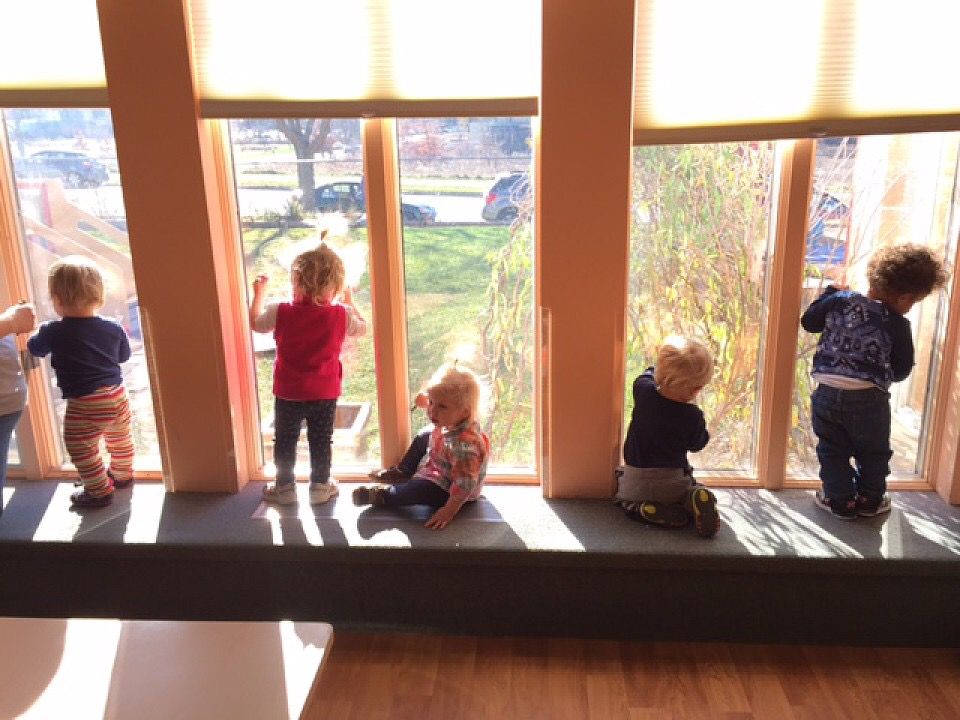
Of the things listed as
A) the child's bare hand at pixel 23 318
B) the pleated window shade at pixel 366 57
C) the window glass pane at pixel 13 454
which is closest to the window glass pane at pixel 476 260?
the pleated window shade at pixel 366 57

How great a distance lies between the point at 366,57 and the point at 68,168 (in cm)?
118

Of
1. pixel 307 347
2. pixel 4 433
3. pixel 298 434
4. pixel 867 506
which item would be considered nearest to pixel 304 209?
pixel 307 347

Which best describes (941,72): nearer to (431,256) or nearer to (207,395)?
(431,256)

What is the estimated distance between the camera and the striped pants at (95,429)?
3.00m

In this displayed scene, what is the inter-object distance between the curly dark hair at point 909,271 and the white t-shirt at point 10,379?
114 inches

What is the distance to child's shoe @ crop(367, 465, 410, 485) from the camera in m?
3.12

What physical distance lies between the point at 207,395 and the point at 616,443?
4.84 ft

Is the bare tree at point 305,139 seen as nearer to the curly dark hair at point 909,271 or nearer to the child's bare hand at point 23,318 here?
the child's bare hand at point 23,318

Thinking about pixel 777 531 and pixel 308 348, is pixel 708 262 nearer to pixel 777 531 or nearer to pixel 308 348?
pixel 777 531

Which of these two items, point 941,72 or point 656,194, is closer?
point 941,72

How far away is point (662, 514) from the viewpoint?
9.29ft

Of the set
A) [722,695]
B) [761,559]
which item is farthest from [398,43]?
[722,695]

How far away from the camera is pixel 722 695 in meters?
2.59

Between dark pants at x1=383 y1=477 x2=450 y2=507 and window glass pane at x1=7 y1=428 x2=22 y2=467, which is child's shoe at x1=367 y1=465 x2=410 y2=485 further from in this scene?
window glass pane at x1=7 y1=428 x2=22 y2=467
